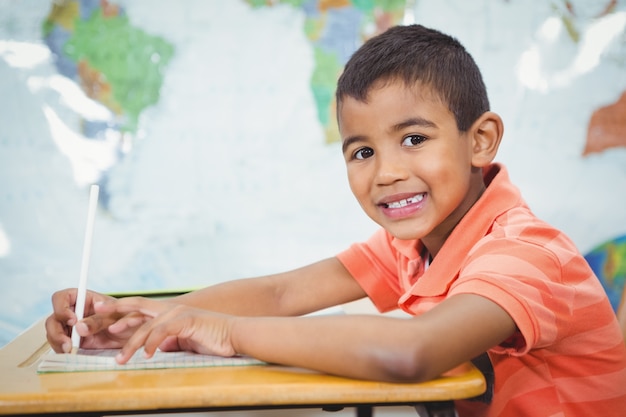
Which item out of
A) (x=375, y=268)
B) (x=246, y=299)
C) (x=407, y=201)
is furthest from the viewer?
(x=375, y=268)

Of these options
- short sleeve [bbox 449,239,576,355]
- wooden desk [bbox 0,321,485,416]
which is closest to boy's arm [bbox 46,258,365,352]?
wooden desk [bbox 0,321,485,416]

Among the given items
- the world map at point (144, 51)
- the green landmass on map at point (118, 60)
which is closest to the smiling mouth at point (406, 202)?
the world map at point (144, 51)

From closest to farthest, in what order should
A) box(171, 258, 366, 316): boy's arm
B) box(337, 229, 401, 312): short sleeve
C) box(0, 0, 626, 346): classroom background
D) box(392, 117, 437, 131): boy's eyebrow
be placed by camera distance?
box(392, 117, 437, 131): boy's eyebrow < box(171, 258, 366, 316): boy's arm < box(337, 229, 401, 312): short sleeve < box(0, 0, 626, 346): classroom background

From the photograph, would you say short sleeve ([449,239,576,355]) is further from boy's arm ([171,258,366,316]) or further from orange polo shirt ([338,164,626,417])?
boy's arm ([171,258,366,316])

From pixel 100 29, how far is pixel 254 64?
56 centimetres

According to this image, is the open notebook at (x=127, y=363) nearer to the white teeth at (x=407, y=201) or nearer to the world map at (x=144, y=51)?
the white teeth at (x=407, y=201)

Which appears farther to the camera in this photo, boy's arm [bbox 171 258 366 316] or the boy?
boy's arm [bbox 171 258 366 316]

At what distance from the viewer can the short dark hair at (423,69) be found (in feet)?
3.53

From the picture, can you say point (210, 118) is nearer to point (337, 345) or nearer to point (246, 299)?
point (246, 299)

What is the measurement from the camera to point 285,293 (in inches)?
51.1

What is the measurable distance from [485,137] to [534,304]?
420mm

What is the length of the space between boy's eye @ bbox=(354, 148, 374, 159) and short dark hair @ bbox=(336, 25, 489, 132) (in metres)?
0.08

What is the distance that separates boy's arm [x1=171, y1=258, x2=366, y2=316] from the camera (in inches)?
46.2

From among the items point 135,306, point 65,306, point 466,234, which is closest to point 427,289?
point 466,234
